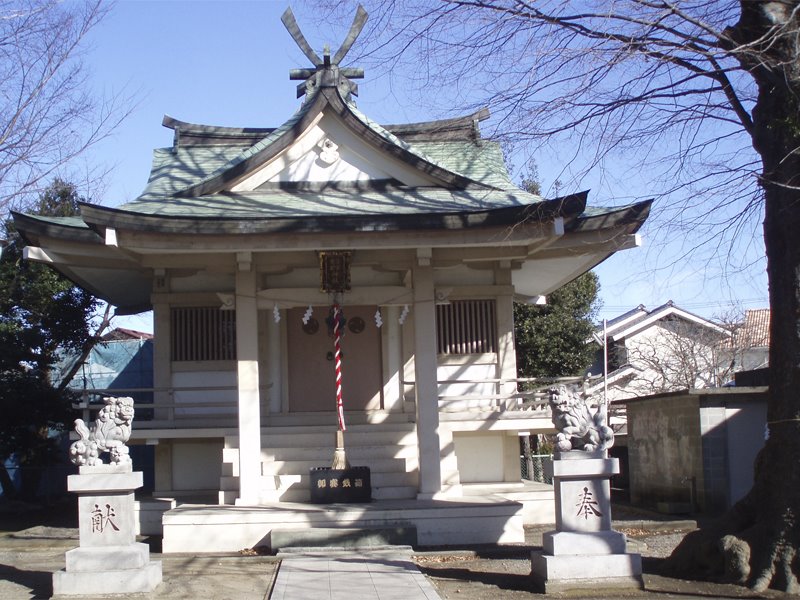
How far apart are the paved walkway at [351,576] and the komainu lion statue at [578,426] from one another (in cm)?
215

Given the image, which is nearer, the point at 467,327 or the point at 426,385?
the point at 426,385

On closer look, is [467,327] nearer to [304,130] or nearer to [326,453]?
[326,453]

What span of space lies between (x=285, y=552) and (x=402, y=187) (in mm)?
6522

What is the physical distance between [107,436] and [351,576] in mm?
3073

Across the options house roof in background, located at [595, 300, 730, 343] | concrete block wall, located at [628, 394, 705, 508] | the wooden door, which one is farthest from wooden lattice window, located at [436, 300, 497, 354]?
house roof in background, located at [595, 300, 730, 343]

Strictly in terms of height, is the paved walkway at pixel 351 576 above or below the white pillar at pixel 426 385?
below

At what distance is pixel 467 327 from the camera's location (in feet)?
53.6

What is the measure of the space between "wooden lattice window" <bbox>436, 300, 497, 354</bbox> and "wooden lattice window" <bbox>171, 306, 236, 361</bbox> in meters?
3.75

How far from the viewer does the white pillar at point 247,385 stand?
13.4m

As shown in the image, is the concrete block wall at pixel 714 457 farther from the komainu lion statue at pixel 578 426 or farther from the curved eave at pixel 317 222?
the komainu lion statue at pixel 578 426

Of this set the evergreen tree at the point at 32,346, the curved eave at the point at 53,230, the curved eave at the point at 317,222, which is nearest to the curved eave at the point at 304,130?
the curved eave at the point at 53,230

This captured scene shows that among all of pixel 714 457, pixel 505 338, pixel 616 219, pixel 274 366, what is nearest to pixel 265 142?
pixel 274 366

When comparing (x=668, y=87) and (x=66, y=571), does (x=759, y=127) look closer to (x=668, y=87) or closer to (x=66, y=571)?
(x=668, y=87)

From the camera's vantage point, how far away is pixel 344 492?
520 inches
